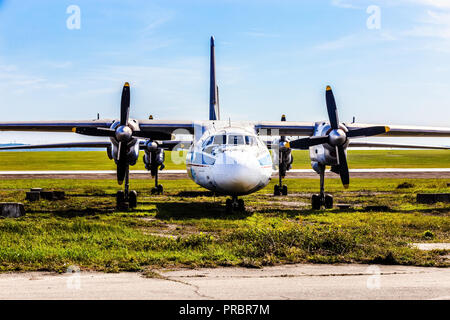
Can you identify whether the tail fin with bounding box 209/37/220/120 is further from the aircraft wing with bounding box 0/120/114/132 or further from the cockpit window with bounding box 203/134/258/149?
the cockpit window with bounding box 203/134/258/149

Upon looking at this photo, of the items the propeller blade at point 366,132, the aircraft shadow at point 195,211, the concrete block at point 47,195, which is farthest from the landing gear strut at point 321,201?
the concrete block at point 47,195

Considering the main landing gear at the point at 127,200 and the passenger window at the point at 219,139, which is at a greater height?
the passenger window at the point at 219,139

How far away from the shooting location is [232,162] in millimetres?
15727

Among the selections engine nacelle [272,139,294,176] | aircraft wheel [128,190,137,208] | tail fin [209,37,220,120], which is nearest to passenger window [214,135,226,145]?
aircraft wheel [128,190,137,208]

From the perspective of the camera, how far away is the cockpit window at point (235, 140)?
1698cm

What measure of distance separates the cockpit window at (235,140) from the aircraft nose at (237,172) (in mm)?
894

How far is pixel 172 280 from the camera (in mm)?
8070

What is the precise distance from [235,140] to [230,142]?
0.21m

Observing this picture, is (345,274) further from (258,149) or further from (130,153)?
(130,153)

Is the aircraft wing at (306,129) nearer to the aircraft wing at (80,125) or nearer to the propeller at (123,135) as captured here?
the aircraft wing at (80,125)

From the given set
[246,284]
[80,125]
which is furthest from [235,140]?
[246,284]

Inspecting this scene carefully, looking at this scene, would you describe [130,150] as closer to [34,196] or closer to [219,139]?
[219,139]

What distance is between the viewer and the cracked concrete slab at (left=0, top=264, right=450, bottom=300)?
7.01 meters
